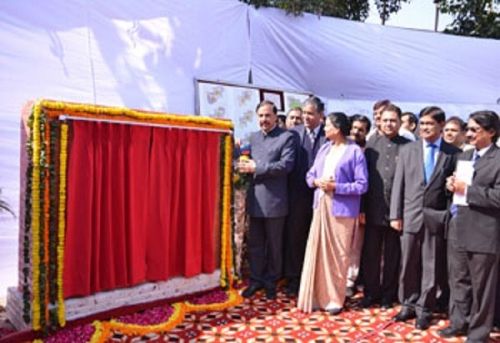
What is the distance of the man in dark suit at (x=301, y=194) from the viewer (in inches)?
156

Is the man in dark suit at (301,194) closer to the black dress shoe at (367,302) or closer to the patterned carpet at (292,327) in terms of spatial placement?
the patterned carpet at (292,327)

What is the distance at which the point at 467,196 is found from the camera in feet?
9.50

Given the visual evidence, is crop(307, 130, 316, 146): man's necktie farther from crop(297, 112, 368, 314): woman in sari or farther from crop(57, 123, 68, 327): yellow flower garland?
crop(57, 123, 68, 327): yellow flower garland

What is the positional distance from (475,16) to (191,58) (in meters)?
6.94

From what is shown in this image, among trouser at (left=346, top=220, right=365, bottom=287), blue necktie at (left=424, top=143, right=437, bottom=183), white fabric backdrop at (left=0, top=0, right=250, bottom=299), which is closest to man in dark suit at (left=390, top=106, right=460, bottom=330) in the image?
blue necktie at (left=424, top=143, right=437, bottom=183)

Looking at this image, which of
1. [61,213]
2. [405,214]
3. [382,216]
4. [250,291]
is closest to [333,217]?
[382,216]

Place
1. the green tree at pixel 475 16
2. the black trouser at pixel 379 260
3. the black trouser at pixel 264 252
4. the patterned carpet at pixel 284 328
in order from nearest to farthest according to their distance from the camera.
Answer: the patterned carpet at pixel 284 328 → the black trouser at pixel 379 260 → the black trouser at pixel 264 252 → the green tree at pixel 475 16

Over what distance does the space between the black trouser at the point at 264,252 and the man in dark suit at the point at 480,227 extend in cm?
130

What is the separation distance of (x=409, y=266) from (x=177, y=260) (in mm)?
1677

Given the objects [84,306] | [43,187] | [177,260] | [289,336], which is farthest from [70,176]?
[289,336]

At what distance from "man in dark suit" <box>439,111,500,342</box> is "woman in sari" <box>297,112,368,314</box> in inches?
27.2

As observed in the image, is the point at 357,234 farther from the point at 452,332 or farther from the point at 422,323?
the point at 452,332

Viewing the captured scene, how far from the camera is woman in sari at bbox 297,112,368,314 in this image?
11.6 feet

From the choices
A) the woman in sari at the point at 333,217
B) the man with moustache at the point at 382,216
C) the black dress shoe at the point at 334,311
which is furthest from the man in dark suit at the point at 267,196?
the man with moustache at the point at 382,216
